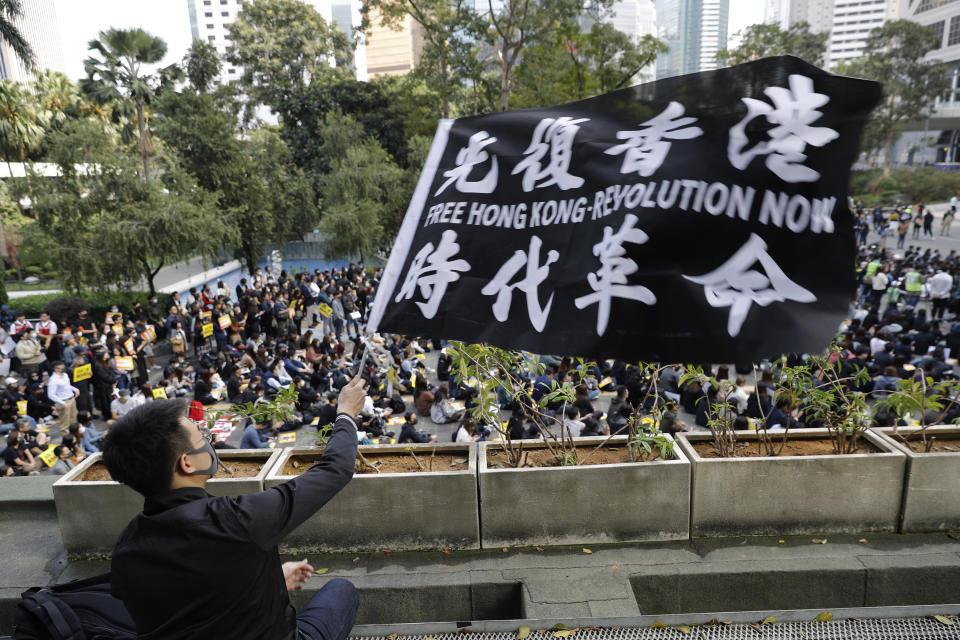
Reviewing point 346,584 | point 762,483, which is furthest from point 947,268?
point 346,584

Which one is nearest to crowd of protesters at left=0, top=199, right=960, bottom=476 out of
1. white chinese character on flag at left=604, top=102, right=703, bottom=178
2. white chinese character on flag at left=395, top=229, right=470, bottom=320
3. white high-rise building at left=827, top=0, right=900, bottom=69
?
white chinese character on flag at left=395, top=229, right=470, bottom=320

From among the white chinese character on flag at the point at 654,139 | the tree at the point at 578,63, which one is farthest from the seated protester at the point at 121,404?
the tree at the point at 578,63

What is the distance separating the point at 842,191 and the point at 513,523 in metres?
2.84

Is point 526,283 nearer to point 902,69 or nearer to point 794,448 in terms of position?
point 794,448

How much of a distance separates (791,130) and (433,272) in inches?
57.6

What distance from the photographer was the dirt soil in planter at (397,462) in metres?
4.37

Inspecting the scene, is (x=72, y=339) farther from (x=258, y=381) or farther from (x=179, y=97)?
(x=179, y=97)

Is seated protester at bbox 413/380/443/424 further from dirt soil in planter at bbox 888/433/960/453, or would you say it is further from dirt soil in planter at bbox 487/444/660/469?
dirt soil in planter at bbox 888/433/960/453

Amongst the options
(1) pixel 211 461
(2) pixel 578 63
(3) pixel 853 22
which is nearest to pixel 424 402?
(1) pixel 211 461

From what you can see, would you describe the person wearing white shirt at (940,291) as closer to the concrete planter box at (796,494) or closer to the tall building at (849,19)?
the concrete planter box at (796,494)

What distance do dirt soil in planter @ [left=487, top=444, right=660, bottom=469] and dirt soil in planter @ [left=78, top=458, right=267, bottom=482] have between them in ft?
5.36

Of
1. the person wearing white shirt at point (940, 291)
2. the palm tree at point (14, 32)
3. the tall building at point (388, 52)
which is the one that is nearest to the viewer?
the person wearing white shirt at point (940, 291)

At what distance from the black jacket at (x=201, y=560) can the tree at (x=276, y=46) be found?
3882 cm

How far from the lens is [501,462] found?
438 cm
